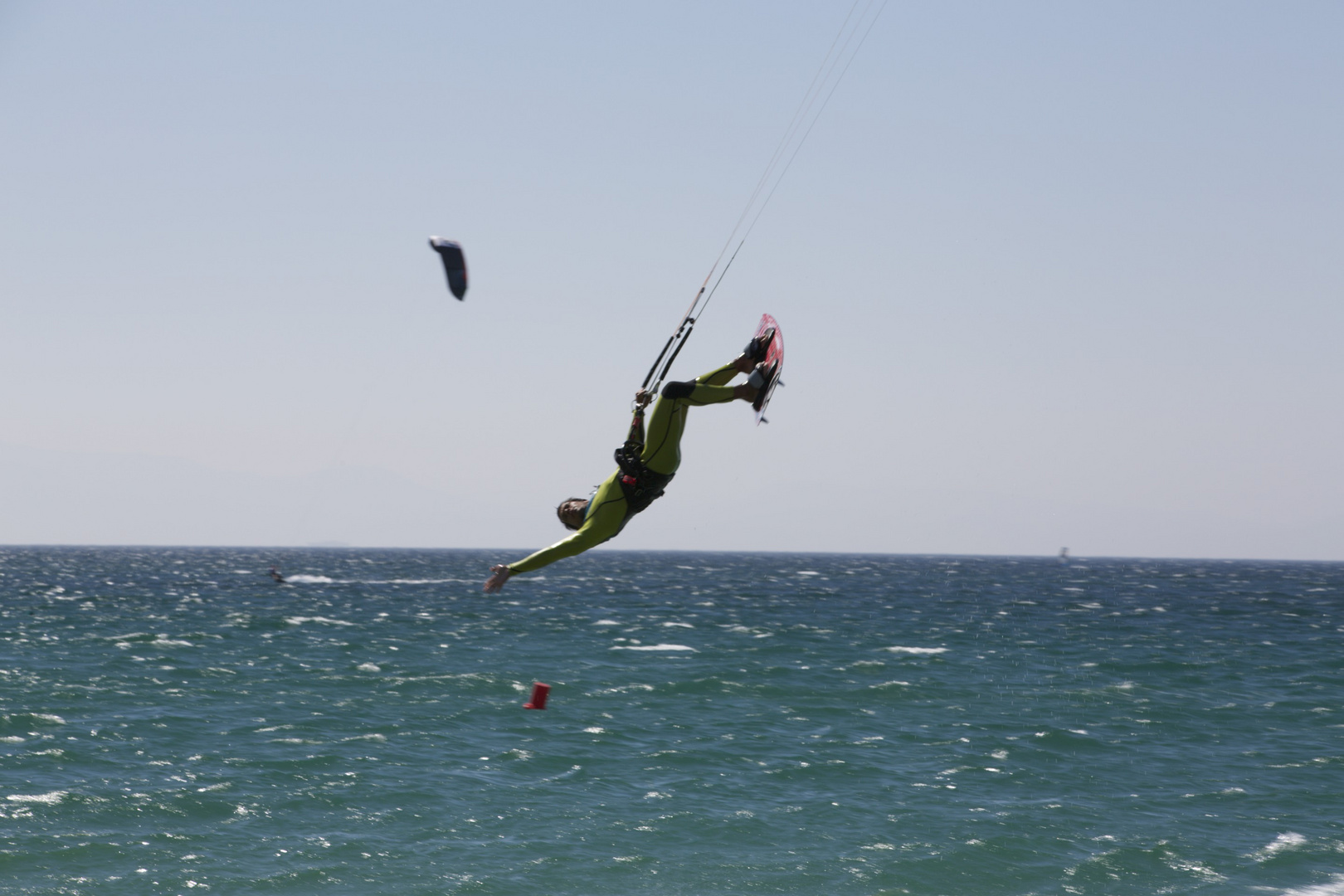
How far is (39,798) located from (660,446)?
18565 mm

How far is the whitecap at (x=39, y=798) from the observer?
22973mm

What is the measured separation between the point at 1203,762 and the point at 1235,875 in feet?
28.2

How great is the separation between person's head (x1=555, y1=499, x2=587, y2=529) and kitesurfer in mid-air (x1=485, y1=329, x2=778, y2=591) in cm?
38

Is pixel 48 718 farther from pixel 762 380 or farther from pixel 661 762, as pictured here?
pixel 762 380

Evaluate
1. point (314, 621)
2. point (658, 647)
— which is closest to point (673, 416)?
point (658, 647)

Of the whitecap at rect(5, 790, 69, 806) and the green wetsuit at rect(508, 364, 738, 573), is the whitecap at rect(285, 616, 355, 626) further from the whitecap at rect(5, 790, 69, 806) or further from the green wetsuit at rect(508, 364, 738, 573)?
the green wetsuit at rect(508, 364, 738, 573)

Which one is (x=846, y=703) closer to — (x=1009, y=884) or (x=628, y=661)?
(x=628, y=661)

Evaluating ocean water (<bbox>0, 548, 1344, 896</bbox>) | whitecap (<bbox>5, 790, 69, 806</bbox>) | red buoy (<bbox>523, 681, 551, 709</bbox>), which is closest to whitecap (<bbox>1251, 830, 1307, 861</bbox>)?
ocean water (<bbox>0, 548, 1344, 896</bbox>)

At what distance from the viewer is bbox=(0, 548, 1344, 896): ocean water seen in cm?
2058

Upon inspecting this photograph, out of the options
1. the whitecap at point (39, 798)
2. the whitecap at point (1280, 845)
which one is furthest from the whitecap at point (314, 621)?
the whitecap at point (1280, 845)

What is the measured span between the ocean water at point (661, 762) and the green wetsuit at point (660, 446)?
10.1m

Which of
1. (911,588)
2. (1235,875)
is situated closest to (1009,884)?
(1235,875)

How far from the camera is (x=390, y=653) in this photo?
44969 mm

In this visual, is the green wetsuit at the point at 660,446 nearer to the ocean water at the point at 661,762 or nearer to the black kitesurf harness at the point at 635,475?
the black kitesurf harness at the point at 635,475
